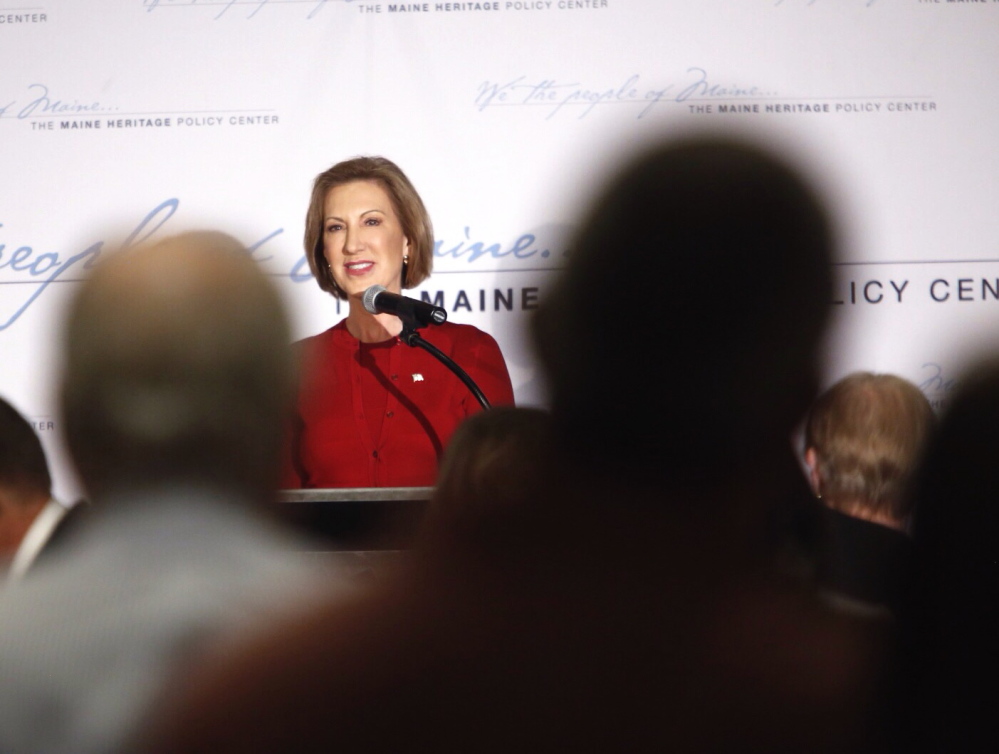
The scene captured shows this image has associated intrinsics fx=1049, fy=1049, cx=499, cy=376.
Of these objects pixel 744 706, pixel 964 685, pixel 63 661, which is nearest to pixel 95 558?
pixel 63 661

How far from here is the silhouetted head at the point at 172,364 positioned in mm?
844

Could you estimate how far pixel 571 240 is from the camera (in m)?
0.56

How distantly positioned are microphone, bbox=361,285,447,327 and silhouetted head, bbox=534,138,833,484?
171 centimetres

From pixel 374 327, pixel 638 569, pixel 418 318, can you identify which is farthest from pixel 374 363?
pixel 638 569

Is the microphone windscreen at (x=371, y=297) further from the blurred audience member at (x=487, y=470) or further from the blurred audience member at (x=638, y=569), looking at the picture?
the blurred audience member at (x=638, y=569)

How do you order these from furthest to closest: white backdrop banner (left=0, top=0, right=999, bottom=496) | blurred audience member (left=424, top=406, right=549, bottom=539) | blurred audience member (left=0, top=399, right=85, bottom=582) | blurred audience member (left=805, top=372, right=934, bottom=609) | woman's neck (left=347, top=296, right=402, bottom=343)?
white backdrop banner (left=0, top=0, right=999, bottom=496)
woman's neck (left=347, top=296, right=402, bottom=343)
blurred audience member (left=805, top=372, right=934, bottom=609)
blurred audience member (left=0, top=399, right=85, bottom=582)
blurred audience member (left=424, top=406, right=549, bottom=539)

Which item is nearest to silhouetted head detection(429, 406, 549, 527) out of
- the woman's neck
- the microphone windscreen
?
the microphone windscreen

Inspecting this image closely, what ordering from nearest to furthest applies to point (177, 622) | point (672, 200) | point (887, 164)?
point (672, 200), point (177, 622), point (887, 164)

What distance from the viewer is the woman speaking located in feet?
8.39

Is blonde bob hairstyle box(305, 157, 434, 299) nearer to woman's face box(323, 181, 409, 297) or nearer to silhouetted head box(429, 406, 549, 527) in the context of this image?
woman's face box(323, 181, 409, 297)

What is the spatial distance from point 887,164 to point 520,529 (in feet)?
10.9

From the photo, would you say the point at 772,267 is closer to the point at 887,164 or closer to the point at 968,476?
the point at 968,476

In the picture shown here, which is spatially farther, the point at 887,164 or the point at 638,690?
the point at 887,164

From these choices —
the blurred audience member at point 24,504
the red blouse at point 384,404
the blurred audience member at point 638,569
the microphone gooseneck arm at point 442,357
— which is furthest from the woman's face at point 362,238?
the blurred audience member at point 638,569
